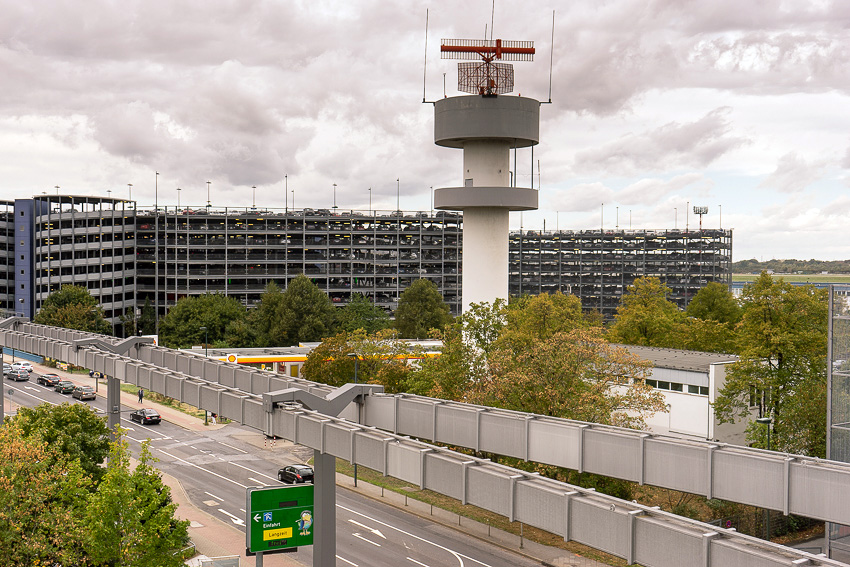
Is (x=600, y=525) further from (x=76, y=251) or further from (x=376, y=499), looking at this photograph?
(x=76, y=251)

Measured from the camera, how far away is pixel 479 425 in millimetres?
28172

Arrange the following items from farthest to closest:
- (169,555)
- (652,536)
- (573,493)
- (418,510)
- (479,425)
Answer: (418,510) < (169,555) < (479,425) < (573,493) < (652,536)

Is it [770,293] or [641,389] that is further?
[770,293]

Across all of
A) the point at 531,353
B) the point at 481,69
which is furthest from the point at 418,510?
the point at 481,69

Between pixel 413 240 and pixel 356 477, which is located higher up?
pixel 413 240

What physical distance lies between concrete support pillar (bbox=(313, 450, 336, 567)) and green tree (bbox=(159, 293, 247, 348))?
102 metres

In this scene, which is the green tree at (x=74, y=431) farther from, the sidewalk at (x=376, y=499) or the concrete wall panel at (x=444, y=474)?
the concrete wall panel at (x=444, y=474)

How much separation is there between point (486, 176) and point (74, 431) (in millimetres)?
35650

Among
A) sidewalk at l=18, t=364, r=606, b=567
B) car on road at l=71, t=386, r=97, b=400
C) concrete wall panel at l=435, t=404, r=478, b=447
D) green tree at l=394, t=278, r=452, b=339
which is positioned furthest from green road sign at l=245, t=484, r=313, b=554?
green tree at l=394, t=278, r=452, b=339

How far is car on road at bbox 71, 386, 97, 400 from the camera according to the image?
90000 mm

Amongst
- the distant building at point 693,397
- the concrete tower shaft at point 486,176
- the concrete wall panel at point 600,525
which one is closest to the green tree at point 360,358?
the concrete tower shaft at point 486,176

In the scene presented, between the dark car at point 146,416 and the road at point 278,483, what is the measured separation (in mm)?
590

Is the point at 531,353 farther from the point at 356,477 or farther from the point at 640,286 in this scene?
the point at 640,286

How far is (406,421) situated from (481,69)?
4092 centimetres
